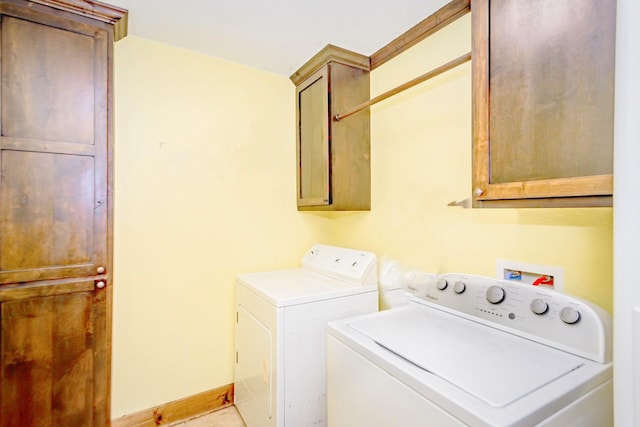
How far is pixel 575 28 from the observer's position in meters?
0.88

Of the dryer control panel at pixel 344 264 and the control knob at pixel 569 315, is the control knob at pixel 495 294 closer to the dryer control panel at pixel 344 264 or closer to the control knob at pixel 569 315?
the control knob at pixel 569 315

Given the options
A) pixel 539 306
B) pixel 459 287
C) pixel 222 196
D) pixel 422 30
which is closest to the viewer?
pixel 539 306

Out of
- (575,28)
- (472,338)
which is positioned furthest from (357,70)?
(472,338)

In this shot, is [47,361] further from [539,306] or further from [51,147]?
[539,306]

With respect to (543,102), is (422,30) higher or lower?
higher

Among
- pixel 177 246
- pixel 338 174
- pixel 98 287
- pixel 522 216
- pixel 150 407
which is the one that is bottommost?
pixel 150 407

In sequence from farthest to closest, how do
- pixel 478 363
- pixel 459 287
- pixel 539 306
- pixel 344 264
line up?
pixel 344 264
pixel 459 287
pixel 539 306
pixel 478 363

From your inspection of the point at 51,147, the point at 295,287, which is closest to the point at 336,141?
the point at 295,287

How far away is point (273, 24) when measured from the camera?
166 cm

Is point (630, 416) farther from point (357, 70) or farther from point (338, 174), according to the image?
point (357, 70)

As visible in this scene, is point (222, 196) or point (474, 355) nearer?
point (474, 355)

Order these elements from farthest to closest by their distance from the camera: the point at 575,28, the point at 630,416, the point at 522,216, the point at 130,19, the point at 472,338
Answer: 1. the point at 130,19
2. the point at 522,216
3. the point at 472,338
4. the point at 575,28
5. the point at 630,416

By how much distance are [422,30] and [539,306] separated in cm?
146

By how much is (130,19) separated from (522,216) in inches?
85.9
